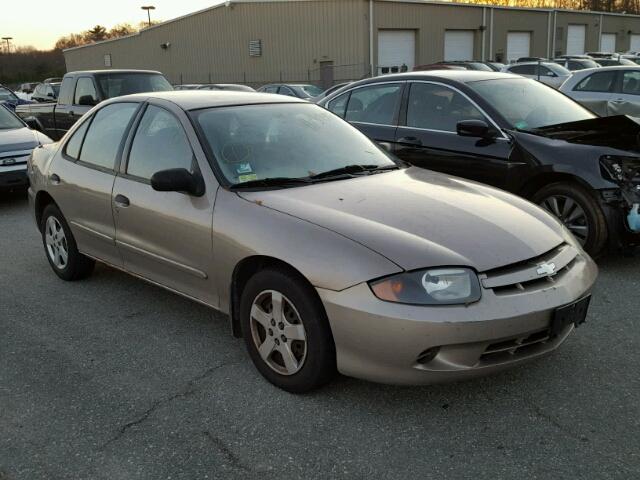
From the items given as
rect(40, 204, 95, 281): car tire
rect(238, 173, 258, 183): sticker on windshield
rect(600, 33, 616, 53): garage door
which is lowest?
rect(40, 204, 95, 281): car tire

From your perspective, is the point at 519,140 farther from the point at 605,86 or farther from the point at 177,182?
the point at 605,86

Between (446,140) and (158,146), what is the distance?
9.56ft

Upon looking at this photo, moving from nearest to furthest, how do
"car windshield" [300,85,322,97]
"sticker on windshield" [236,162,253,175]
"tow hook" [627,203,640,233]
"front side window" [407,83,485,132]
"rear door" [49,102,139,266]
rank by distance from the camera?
"sticker on windshield" [236,162,253,175] → "rear door" [49,102,139,266] → "tow hook" [627,203,640,233] → "front side window" [407,83,485,132] → "car windshield" [300,85,322,97]

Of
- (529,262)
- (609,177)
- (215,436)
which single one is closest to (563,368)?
(529,262)

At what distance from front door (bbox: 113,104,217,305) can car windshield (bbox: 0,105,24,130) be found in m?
6.09

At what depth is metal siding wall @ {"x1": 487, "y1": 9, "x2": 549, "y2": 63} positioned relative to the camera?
39125 mm

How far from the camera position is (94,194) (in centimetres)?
448

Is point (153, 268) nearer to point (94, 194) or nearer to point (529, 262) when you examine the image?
point (94, 194)

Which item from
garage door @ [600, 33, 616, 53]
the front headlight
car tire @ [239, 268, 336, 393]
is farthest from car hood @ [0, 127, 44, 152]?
garage door @ [600, 33, 616, 53]

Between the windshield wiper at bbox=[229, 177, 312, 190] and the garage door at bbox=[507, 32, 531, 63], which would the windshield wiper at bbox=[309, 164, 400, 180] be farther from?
the garage door at bbox=[507, 32, 531, 63]

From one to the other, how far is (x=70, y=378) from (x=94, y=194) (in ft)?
4.88

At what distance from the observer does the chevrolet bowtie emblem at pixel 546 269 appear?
300cm

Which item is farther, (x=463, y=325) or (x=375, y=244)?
(x=375, y=244)

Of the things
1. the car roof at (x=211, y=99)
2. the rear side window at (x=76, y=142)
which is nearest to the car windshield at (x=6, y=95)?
the rear side window at (x=76, y=142)
